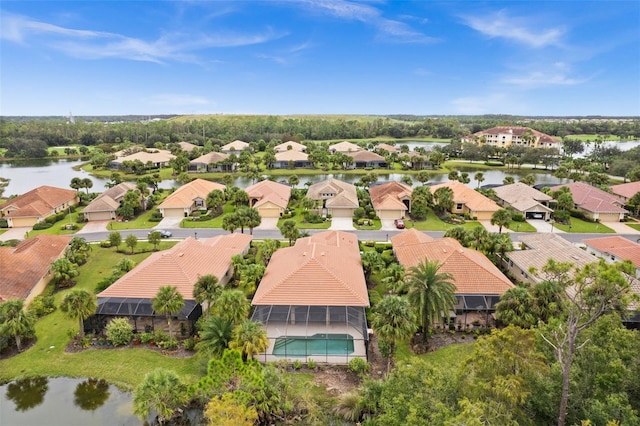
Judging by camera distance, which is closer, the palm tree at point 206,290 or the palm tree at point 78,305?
the palm tree at point 78,305

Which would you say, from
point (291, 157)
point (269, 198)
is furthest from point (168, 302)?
point (291, 157)

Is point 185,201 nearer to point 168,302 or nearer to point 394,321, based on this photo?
point 168,302

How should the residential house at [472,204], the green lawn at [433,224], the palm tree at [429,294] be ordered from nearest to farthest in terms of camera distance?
1. the palm tree at [429,294]
2. the green lawn at [433,224]
3. the residential house at [472,204]

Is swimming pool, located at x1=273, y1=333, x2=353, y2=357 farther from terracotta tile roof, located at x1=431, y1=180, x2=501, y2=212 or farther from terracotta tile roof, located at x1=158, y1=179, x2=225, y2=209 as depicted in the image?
terracotta tile roof, located at x1=158, y1=179, x2=225, y2=209

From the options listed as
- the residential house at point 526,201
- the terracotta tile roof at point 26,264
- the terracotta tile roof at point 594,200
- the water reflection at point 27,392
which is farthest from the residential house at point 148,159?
the terracotta tile roof at point 594,200

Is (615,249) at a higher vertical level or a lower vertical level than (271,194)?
lower

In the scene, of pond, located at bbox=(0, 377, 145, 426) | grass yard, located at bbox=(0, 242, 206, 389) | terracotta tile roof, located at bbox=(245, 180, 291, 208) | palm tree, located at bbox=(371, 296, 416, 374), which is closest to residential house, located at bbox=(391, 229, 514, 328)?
palm tree, located at bbox=(371, 296, 416, 374)

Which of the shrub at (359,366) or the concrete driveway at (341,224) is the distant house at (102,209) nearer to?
the concrete driveway at (341,224)
